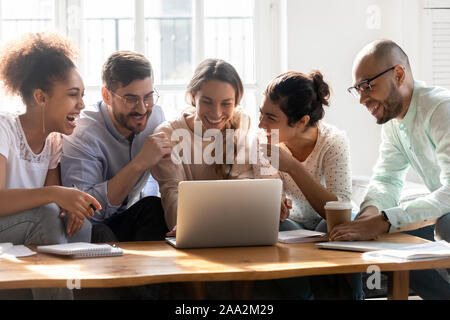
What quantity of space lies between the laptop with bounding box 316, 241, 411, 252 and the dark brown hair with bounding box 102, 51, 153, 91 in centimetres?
104

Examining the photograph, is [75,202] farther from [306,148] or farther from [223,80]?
[306,148]

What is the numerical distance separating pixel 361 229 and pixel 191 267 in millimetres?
635

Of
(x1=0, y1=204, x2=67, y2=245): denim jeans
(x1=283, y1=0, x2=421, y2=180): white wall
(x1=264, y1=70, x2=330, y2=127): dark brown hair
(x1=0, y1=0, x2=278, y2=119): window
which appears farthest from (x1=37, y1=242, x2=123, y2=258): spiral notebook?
(x1=283, y1=0, x2=421, y2=180): white wall

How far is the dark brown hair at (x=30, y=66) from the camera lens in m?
2.28

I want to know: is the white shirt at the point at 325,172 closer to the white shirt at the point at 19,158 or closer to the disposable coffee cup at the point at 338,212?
the disposable coffee cup at the point at 338,212

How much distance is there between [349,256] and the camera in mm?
1651

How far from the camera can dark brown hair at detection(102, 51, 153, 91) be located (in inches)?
95.0

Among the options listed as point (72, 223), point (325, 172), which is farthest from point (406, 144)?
point (72, 223)

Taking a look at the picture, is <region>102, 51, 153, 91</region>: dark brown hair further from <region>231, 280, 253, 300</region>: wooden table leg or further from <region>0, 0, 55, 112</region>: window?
<region>0, 0, 55, 112</region>: window

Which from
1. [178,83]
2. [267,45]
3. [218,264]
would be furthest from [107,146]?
[267,45]

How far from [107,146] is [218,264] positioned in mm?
1075

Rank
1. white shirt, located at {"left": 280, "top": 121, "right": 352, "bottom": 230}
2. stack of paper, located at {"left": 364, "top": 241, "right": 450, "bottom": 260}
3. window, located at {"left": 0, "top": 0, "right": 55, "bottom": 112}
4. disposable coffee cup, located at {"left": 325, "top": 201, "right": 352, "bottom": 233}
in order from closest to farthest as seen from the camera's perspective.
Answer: stack of paper, located at {"left": 364, "top": 241, "right": 450, "bottom": 260}, disposable coffee cup, located at {"left": 325, "top": 201, "right": 352, "bottom": 233}, white shirt, located at {"left": 280, "top": 121, "right": 352, "bottom": 230}, window, located at {"left": 0, "top": 0, "right": 55, "bottom": 112}

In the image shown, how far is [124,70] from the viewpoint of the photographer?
2.42m
